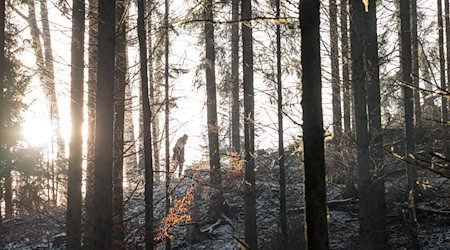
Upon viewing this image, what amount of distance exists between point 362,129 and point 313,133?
4.92 metres

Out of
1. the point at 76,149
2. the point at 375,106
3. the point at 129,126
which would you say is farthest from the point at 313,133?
the point at 129,126

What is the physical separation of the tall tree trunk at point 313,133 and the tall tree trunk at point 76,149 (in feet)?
17.7

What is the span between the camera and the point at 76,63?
356 inches

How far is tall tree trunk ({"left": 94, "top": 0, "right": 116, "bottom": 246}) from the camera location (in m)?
6.19

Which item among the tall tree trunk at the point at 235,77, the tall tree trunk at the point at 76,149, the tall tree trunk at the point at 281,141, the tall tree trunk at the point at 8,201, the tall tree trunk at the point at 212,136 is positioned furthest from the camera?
the tall tree trunk at the point at 8,201

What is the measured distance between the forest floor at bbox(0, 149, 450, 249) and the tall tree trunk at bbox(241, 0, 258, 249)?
0.45 metres

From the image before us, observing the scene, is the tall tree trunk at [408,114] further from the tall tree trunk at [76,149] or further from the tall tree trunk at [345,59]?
the tall tree trunk at [76,149]

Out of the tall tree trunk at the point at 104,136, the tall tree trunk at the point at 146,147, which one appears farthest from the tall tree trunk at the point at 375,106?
the tall tree trunk at the point at 104,136

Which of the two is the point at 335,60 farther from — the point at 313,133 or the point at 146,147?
the point at 313,133

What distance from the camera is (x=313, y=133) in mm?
4281

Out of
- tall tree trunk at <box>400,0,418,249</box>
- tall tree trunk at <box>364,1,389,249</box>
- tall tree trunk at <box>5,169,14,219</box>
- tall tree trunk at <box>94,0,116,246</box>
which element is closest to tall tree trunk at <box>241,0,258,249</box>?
tall tree trunk at <box>364,1,389,249</box>

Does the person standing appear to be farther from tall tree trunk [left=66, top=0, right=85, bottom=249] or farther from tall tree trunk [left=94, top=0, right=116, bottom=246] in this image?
tall tree trunk [left=94, top=0, right=116, bottom=246]

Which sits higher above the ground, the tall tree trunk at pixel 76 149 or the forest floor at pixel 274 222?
the tall tree trunk at pixel 76 149

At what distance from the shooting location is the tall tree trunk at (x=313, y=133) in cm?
423
